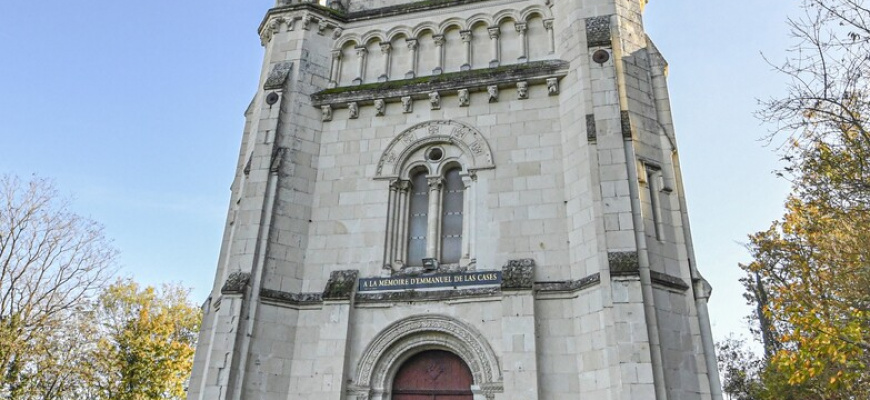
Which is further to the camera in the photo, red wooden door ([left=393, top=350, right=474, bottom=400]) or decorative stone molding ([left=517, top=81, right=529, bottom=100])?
decorative stone molding ([left=517, top=81, right=529, bottom=100])

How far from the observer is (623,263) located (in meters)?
11.0

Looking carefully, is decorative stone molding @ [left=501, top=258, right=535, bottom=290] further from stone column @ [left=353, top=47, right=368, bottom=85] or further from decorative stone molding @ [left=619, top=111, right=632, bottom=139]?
stone column @ [left=353, top=47, right=368, bottom=85]

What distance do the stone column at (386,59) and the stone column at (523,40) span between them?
136 inches

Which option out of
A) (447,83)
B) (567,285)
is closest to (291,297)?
(567,285)

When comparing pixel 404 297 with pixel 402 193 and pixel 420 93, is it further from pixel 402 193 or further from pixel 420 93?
pixel 420 93

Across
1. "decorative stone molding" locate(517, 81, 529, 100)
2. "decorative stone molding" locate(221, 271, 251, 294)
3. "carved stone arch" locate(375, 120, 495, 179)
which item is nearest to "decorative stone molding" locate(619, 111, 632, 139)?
"decorative stone molding" locate(517, 81, 529, 100)

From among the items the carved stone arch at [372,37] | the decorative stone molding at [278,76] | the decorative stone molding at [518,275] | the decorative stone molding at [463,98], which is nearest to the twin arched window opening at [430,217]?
the decorative stone molding at [518,275]

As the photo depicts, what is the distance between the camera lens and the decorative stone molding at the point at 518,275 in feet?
38.8

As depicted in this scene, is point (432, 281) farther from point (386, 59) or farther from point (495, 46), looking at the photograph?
point (386, 59)

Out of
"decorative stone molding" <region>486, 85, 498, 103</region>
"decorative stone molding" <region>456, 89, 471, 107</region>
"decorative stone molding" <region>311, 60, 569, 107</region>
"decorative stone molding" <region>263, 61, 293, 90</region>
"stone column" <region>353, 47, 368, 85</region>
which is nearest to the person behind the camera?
"decorative stone molding" <region>311, 60, 569, 107</region>

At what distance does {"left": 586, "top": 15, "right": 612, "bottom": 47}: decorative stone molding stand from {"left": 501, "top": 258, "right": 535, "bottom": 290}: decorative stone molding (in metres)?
5.22

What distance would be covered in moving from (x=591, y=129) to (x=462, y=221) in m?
3.51

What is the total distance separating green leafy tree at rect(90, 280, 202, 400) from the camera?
84.6 feet

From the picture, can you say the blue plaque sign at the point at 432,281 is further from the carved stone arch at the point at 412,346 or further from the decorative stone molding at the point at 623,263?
the decorative stone molding at the point at 623,263
